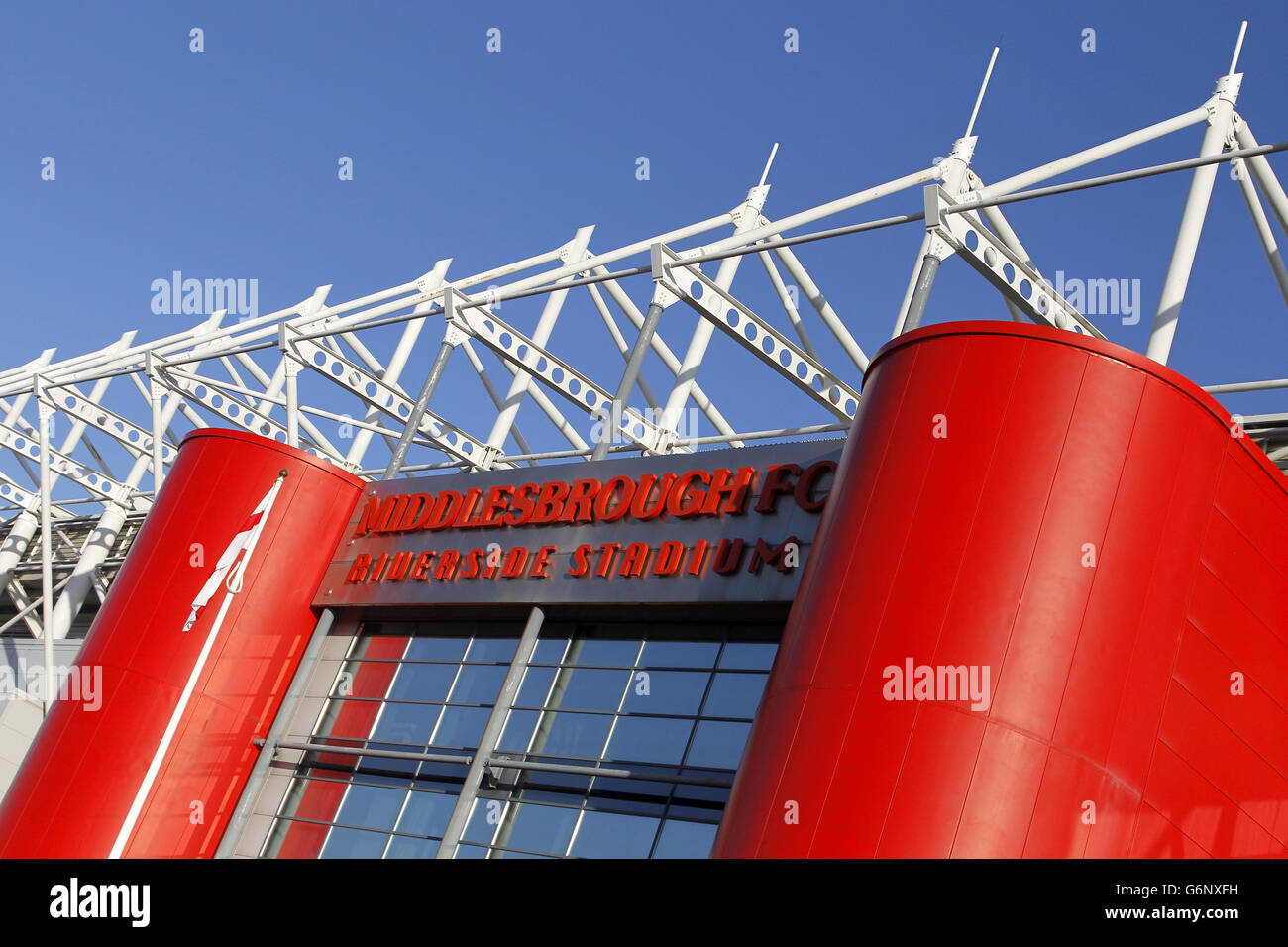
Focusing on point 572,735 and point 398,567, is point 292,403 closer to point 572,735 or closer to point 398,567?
point 398,567

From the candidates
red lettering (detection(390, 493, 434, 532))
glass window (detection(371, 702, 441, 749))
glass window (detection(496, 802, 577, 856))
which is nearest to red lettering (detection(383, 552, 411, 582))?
red lettering (detection(390, 493, 434, 532))

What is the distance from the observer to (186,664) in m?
21.3

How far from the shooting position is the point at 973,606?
42.1 feet

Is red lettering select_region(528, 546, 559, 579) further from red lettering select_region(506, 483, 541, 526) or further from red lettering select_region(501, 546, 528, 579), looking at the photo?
red lettering select_region(506, 483, 541, 526)

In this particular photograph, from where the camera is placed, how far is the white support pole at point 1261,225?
22547 mm

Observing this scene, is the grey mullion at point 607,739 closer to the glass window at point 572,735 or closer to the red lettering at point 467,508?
the glass window at point 572,735

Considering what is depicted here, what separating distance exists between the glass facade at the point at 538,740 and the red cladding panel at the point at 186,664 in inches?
47.1

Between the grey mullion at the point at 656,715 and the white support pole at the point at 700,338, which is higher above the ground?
the white support pole at the point at 700,338

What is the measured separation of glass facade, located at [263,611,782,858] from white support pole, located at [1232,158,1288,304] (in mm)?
12338

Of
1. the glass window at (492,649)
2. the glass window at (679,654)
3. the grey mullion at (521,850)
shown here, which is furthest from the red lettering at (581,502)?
the grey mullion at (521,850)

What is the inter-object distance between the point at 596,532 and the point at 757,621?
3.24 m
